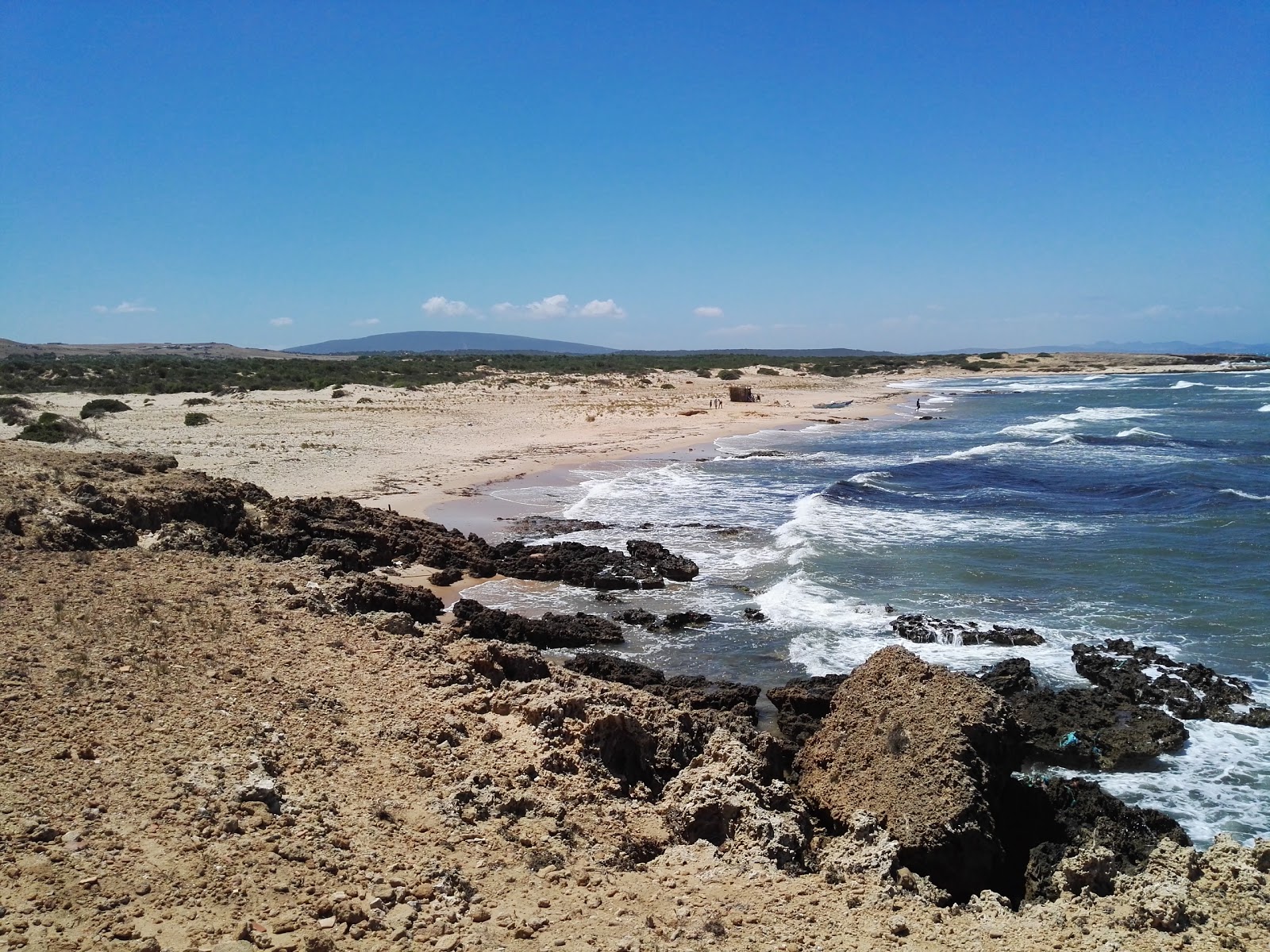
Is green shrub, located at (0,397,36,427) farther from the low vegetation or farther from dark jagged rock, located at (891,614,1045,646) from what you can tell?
dark jagged rock, located at (891,614,1045,646)

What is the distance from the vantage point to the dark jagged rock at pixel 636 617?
1264 cm

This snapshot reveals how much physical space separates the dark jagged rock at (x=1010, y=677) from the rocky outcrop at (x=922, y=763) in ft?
9.52

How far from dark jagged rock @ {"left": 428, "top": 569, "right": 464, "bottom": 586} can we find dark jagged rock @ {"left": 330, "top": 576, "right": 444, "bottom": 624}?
2.47 metres

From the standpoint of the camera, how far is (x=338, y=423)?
32719 millimetres

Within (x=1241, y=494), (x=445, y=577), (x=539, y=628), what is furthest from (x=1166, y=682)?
(x=1241, y=494)

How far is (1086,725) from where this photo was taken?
920cm

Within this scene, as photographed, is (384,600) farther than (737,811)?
Yes

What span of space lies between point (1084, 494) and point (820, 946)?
2091 centimetres

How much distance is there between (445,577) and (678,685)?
18.0ft

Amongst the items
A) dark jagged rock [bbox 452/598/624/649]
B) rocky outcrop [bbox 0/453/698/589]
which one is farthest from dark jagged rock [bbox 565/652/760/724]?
rocky outcrop [bbox 0/453/698/589]

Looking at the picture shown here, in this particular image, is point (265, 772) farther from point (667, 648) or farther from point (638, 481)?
point (638, 481)

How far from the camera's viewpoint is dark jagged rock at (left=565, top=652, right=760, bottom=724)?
9281 millimetres

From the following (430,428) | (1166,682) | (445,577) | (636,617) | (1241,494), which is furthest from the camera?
(430,428)

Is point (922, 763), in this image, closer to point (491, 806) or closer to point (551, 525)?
point (491, 806)
